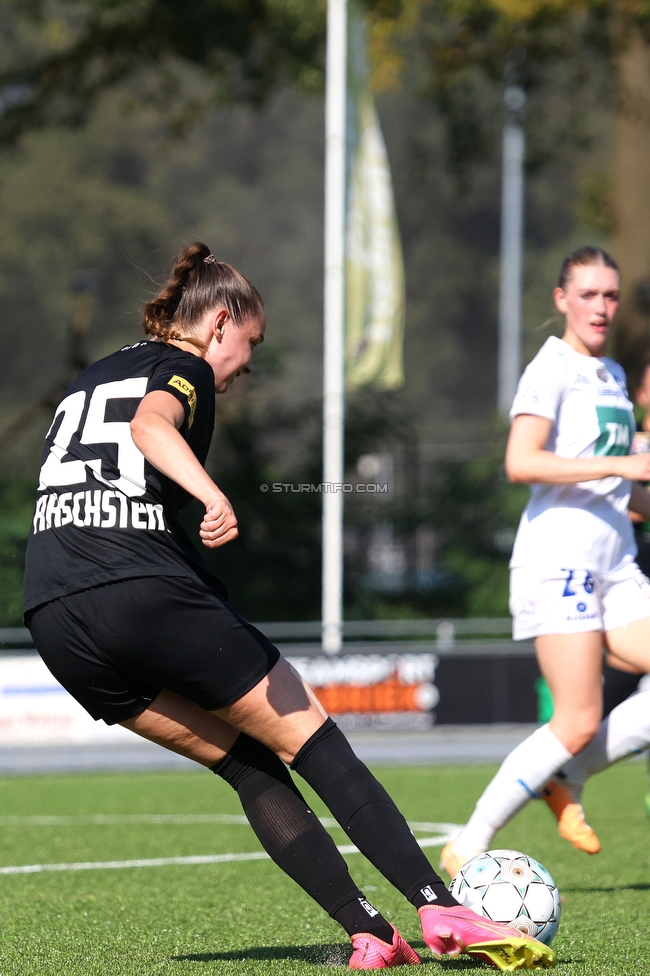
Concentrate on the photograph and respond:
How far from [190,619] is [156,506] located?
12.3 inches

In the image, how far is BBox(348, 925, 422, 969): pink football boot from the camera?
11.1 ft

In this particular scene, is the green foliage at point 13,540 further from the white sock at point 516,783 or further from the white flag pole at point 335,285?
the white sock at point 516,783

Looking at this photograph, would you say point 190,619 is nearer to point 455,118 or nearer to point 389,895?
point 389,895

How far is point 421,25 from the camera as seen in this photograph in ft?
69.4

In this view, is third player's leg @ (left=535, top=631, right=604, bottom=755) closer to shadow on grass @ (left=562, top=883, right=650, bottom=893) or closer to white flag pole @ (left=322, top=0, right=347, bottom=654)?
shadow on grass @ (left=562, top=883, right=650, bottom=893)

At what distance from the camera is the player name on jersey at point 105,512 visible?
345 cm

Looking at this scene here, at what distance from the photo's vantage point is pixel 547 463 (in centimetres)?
471

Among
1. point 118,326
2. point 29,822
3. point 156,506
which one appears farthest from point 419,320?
point 156,506

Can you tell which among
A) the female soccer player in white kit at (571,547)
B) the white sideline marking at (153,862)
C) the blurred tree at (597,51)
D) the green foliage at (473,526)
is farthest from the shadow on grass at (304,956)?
the green foliage at (473,526)

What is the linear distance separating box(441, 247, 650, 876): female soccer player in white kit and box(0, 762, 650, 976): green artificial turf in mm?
502

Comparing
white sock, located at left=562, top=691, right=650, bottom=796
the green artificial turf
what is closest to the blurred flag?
the green artificial turf

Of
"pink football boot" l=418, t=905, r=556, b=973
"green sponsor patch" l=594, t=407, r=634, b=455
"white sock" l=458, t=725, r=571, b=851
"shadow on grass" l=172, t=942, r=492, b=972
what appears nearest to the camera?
"pink football boot" l=418, t=905, r=556, b=973

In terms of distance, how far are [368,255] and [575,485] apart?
471 inches

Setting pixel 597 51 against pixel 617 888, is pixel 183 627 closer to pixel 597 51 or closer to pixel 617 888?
pixel 617 888
